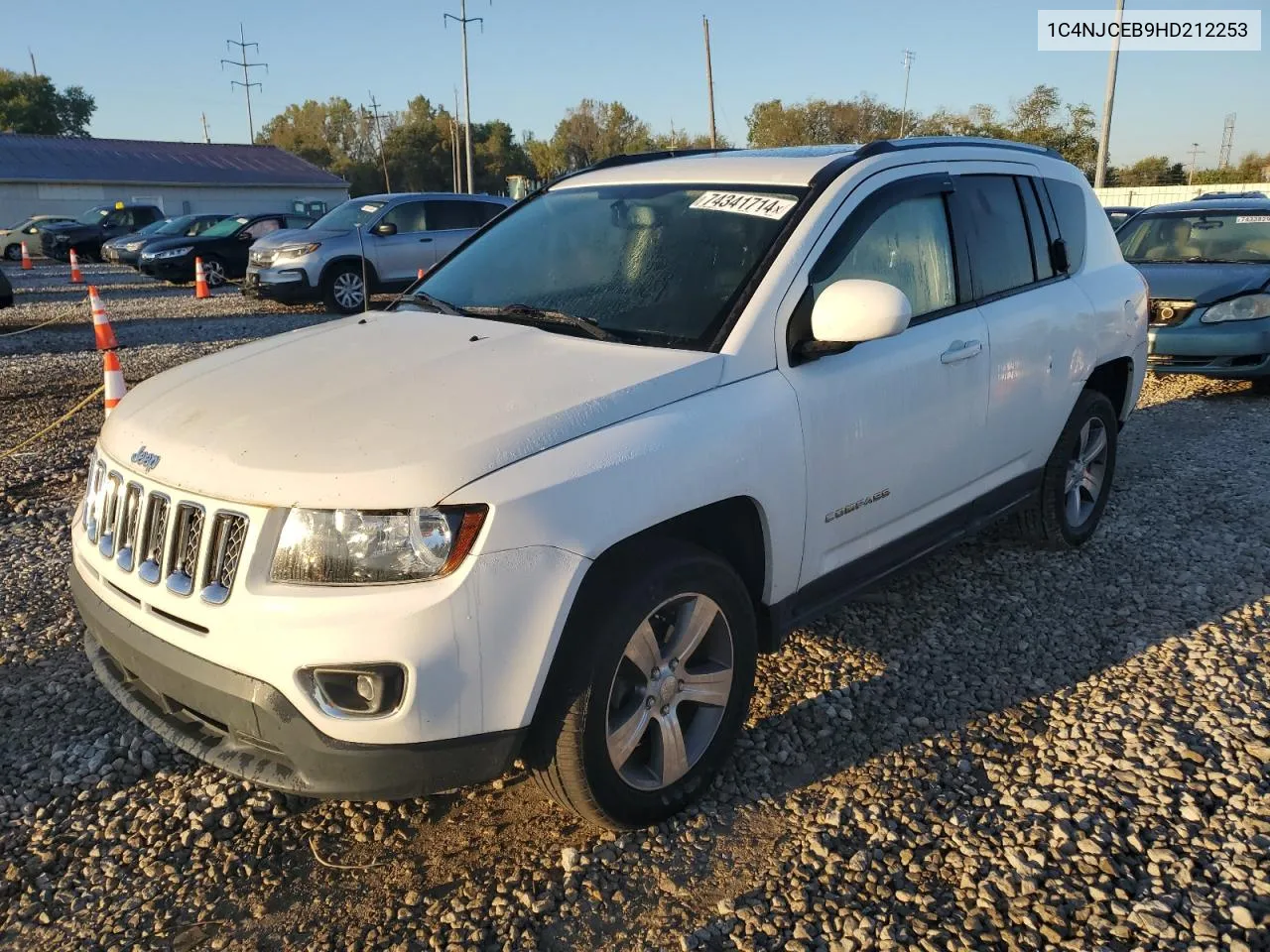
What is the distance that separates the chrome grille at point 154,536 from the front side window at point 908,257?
6.52 ft

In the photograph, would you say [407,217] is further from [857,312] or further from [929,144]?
[857,312]

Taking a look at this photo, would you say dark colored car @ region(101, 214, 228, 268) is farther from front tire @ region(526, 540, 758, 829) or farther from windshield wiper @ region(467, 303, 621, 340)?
front tire @ region(526, 540, 758, 829)

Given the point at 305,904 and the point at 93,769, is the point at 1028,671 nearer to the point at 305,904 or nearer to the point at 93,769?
the point at 305,904

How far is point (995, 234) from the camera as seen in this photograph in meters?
3.98

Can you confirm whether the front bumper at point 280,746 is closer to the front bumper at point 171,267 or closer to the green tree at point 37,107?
the front bumper at point 171,267

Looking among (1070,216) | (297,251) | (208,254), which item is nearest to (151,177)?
(208,254)

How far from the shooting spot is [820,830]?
270 centimetres

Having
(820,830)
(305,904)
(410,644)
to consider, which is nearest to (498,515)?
(410,644)

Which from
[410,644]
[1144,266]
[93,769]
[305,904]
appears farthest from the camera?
[1144,266]

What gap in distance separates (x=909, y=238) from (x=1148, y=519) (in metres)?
2.72

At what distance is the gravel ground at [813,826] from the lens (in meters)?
2.37

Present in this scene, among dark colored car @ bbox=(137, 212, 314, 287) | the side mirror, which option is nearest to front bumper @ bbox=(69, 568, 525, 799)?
the side mirror

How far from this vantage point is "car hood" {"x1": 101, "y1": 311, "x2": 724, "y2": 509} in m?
2.19

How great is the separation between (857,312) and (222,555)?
1.83 metres
